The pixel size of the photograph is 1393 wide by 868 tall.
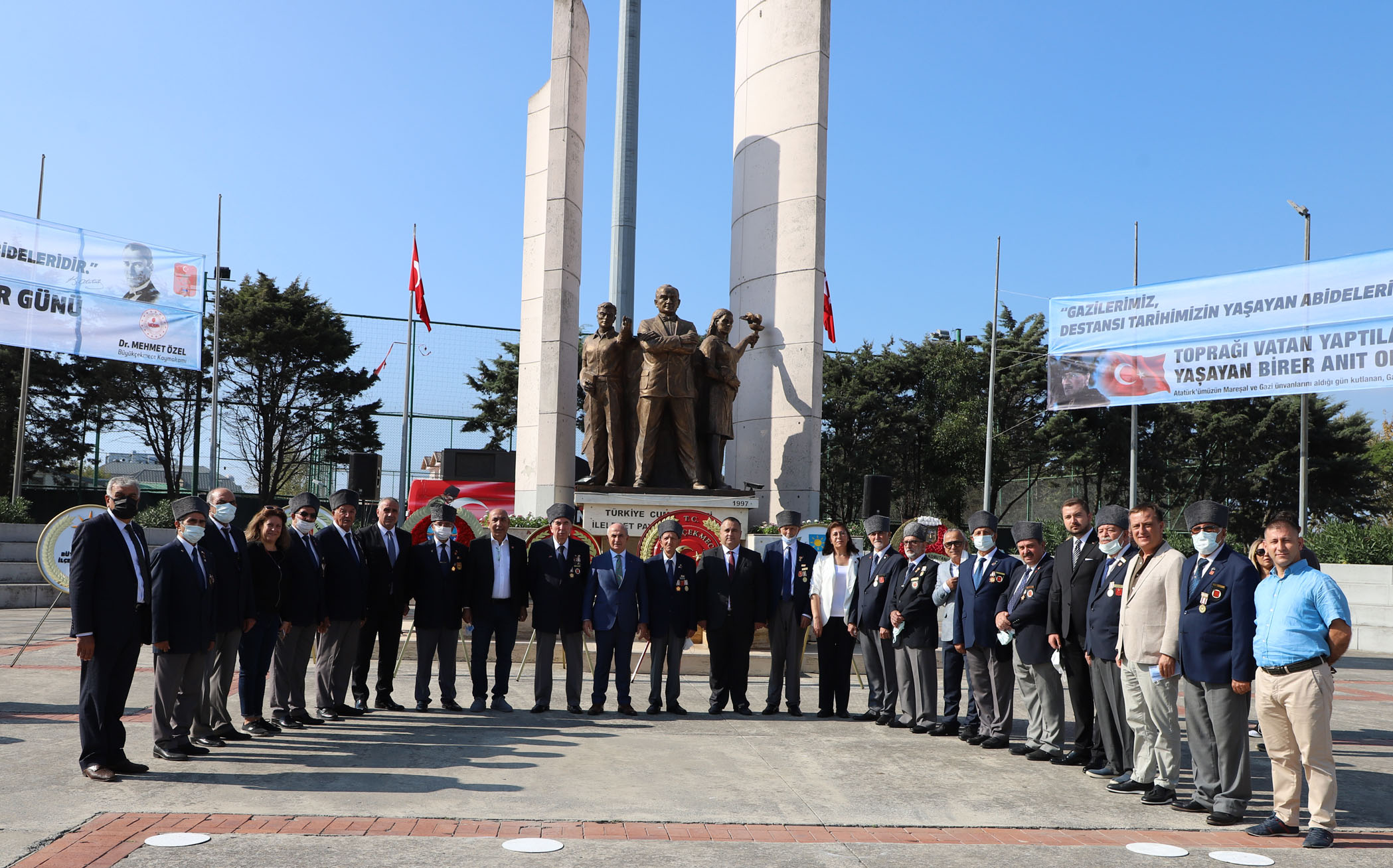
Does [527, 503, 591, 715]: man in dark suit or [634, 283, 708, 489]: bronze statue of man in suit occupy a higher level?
[634, 283, 708, 489]: bronze statue of man in suit

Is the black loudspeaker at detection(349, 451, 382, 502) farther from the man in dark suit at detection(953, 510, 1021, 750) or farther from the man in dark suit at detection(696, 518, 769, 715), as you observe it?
the man in dark suit at detection(953, 510, 1021, 750)

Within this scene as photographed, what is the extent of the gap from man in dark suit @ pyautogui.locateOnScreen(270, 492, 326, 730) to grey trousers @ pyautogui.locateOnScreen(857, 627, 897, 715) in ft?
14.5

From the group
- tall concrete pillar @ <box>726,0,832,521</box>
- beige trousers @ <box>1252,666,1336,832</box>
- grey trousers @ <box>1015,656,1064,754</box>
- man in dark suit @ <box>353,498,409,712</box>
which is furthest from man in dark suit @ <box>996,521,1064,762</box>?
tall concrete pillar @ <box>726,0,832,521</box>

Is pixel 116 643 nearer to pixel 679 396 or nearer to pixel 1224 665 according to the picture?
pixel 1224 665

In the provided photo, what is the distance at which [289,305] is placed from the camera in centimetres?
2825

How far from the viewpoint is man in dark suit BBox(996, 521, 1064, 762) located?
6.98 m

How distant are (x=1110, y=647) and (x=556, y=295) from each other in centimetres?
969

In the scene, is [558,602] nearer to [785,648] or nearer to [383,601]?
[383,601]

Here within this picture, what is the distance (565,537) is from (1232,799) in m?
5.25

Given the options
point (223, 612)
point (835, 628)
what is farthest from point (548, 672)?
point (223, 612)

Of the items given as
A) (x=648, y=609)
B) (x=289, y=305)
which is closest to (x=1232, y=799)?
(x=648, y=609)

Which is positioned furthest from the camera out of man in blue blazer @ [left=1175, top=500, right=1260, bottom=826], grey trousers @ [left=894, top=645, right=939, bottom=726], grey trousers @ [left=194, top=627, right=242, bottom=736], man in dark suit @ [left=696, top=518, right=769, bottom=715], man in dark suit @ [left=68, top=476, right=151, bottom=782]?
man in dark suit @ [left=696, top=518, right=769, bottom=715]

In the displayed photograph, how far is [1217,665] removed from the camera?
543cm

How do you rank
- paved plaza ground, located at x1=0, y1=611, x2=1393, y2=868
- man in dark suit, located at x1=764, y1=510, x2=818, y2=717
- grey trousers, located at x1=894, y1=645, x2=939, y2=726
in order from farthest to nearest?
man in dark suit, located at x1=764, y1=510, x2=818, y2=717, grey trousers, located at x1=894, y1=645, x2=939, y2=726, paved plaza ground, located at x1=0, y1=611, x2=1393, y2=868
